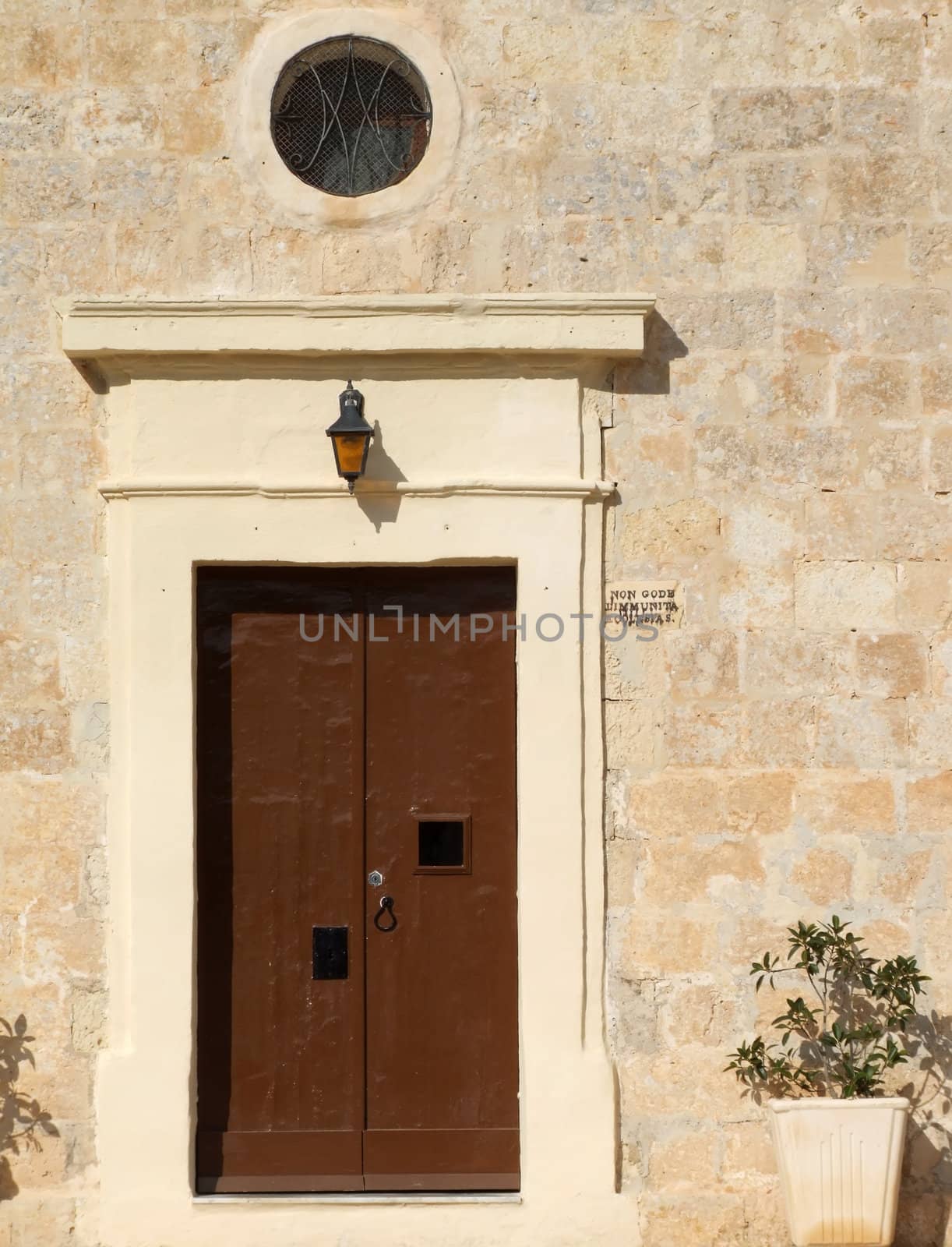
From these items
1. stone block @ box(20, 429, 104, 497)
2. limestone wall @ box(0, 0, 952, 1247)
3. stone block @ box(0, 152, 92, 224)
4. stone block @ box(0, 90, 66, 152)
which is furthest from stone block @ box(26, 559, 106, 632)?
stone block @ box(0, 90, 66, 152)

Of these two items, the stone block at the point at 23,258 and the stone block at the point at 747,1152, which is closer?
the stone block at the point at 747,1152

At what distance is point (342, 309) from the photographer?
17.0 feet

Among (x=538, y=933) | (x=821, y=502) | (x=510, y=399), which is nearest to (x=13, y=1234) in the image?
(x=538, y=933)

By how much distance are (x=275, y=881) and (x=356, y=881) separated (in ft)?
0.95

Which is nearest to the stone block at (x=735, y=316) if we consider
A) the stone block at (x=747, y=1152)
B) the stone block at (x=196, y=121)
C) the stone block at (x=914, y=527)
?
the stone block at (x=914, y=527)

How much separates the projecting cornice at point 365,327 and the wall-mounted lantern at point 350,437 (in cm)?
21

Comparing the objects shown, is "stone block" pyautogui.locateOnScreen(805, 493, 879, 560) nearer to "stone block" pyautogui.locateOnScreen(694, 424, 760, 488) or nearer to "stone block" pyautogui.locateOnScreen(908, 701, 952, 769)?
"stone block" pyautogui.locateOnScreen(694, 424, 760, 488)

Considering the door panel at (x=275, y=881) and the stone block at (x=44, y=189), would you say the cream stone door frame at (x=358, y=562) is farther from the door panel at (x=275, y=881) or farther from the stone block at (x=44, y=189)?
the stone block at (x=44, y=189)

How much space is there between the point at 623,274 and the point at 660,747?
168 cm

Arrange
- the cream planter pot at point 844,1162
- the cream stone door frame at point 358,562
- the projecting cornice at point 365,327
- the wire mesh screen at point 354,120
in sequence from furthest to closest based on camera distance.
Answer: the wire mesh screen at point 354,120 < the projecting cornice at point 365,327 < the cream stone door frame at point 358,562 < the cream planter pot at point 844,1162

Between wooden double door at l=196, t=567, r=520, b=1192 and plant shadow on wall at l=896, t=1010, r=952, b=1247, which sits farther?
wooden double door at l=196, t=567, r=520, b=1192

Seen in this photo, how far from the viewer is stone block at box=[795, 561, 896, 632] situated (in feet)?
17.2

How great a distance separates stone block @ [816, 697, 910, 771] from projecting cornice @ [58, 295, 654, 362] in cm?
144

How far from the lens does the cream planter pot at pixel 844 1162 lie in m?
4.71
